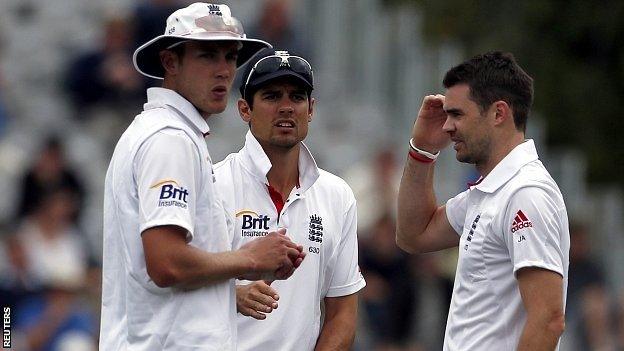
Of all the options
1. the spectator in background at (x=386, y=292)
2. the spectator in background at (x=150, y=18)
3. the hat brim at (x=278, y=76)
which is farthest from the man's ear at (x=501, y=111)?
the spectator in background at (x=150, y=18)

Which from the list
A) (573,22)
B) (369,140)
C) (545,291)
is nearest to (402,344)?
(369,140)

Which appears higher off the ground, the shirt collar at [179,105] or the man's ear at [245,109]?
the shirt collar at [179,105]

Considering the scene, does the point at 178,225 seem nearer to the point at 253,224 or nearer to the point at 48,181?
the point at 253,224

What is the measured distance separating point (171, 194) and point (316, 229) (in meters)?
1.45

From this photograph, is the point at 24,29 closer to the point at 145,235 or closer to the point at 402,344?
the point at 402,344

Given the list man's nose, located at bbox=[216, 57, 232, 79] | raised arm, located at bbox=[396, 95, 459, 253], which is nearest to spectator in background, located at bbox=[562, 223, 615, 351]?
raised arm, located at bbox=[396, 95, 459, 253]

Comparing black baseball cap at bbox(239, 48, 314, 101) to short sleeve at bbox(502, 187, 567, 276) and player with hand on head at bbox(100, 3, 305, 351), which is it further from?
short sleeve at bbox(502, 187, 567, 276)

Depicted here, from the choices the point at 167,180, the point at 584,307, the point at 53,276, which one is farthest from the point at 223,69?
the point at 584,307

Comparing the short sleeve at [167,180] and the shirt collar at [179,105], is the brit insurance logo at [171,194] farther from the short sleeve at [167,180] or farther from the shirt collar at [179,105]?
the shirt collar at [179,105]

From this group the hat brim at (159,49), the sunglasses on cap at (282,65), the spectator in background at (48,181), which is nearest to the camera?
the hat brim at (159,49)

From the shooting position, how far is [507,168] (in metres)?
6.33

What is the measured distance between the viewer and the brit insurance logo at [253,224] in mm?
6840

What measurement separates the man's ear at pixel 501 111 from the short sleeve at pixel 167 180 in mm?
1419

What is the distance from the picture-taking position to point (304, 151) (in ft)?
23.3
